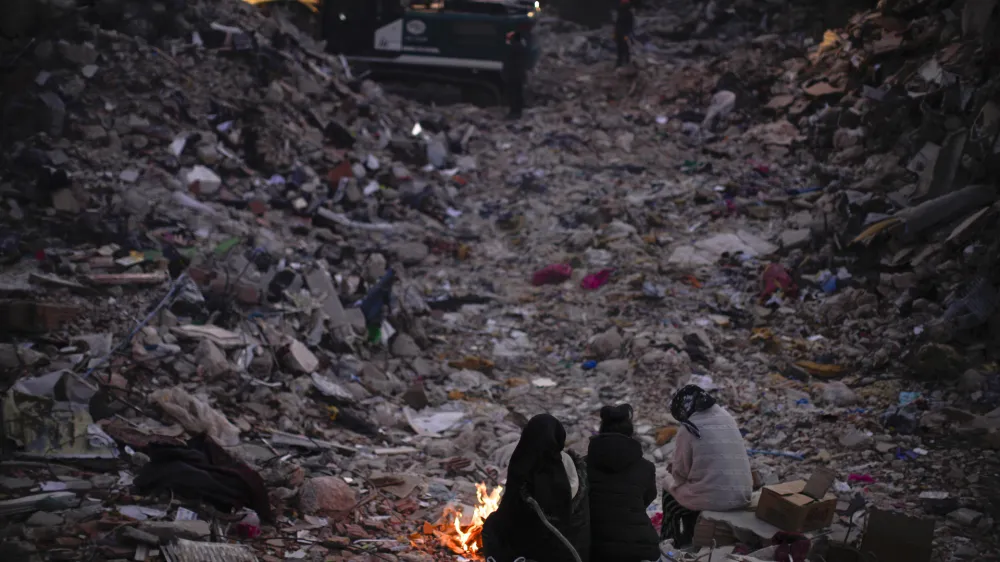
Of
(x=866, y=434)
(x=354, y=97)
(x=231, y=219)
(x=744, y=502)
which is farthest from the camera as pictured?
(x=354, y=97)

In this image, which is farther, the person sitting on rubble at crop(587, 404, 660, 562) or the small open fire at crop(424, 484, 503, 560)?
the small open fire at crop(424, 484, 503, 560)

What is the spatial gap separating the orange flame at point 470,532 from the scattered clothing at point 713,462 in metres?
1.13

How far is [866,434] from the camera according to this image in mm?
6074

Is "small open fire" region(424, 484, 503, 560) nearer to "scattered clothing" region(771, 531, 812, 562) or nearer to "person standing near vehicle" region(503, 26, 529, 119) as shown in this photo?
"scattered clothing" region(771, 531, 812, 562)

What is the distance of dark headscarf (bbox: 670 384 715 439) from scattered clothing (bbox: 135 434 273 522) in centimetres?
241

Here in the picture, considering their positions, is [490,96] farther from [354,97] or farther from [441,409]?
[441,409]

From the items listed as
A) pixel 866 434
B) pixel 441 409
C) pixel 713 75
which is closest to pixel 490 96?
pixel 713 75

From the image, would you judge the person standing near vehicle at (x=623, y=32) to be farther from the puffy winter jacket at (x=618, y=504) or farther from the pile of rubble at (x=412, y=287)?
the puffy winter jacket at (x=618, y=504)

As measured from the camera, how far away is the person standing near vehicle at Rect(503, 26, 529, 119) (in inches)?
531

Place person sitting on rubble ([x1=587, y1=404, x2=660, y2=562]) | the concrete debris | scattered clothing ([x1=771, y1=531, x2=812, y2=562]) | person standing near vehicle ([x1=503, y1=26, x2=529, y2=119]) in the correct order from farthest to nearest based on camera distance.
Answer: person standing near vehicle ([x1=503, y1=26, x2=529, y2=119])
the concrete debris
scattered clothing ([x1=771, y1=531, x2=812, y2=562])
person sitting on rubble ([x1=587, y1=404, x2=660, y2=562])

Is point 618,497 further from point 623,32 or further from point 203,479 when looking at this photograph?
point 623,32

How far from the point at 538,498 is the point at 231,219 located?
647 cm

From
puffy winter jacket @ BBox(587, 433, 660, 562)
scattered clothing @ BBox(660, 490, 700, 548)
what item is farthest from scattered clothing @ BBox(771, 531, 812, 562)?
puffy winter jacket @ BBox(587, 433, 660, 562)

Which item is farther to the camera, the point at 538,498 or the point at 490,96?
the point at 490,96
